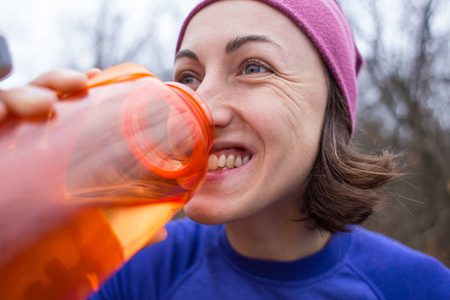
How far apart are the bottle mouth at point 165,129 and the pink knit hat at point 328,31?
2.13 ft

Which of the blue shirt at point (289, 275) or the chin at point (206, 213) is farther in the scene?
the blue shirt at point (289, 275)

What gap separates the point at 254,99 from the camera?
1173mm

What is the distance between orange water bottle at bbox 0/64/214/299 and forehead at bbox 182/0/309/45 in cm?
41

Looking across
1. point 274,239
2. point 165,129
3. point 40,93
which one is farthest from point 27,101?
point 274,239

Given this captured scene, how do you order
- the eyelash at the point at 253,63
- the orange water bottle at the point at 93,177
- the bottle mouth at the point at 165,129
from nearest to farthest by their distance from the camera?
the orange water bottle at the point at 93,177 < the bottle mouth at the point at 165,129 < the eyelash at the point at 253,63

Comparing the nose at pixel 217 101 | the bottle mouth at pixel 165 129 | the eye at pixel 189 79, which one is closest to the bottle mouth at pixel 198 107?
the bottle mouth at pixel 165 129

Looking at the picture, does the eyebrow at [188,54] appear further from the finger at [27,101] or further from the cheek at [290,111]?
the finger at [27,101]

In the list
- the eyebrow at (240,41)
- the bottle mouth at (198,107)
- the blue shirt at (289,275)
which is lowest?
the blue shirt at (289,275)

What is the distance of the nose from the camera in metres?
1.12

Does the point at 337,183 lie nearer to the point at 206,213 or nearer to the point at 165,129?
the point at 206,213

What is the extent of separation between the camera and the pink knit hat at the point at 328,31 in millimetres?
1288

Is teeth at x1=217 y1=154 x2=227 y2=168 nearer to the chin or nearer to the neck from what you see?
the chin

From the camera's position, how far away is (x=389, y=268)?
1.37m

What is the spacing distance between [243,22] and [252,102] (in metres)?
0.32
